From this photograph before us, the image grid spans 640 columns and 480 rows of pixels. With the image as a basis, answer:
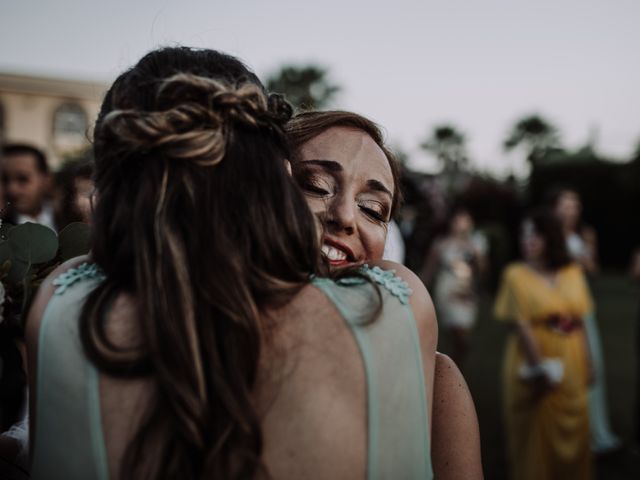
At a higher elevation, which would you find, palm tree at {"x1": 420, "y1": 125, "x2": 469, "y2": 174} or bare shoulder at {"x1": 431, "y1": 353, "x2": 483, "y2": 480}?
palm tree at {"x1": 420, "y1": 125, "x2": 469, "y2": 174}

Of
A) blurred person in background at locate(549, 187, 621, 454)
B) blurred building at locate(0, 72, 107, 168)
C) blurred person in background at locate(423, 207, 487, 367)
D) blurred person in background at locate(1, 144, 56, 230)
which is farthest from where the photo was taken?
blurred building at locate(0, 72, 107, 168)

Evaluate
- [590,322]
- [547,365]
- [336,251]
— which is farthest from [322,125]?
[590,322]

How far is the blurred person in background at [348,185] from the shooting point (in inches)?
70.1

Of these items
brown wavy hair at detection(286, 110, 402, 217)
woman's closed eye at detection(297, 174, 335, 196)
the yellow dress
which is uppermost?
brown wavy hair at detection(286, 110, 402, 217)

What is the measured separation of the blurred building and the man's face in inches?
995

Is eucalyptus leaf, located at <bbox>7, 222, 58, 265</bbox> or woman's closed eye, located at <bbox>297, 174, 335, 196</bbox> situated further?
woman's closed eye, located at <bbox>297, 174, 335, 196</bbox>

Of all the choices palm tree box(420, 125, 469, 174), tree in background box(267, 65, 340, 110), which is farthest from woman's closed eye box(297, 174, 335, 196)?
palm tree box(420, 125, 469, 174)

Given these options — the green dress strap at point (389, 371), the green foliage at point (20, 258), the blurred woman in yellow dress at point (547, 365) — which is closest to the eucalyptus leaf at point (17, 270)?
the green foliage at point (20, 258)

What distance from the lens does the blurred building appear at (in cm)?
2878

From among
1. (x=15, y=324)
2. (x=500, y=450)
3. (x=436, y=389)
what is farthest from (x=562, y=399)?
(x=15, y=324)

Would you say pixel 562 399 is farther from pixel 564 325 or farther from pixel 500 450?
pixel 500 450

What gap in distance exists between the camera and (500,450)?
5840 millimetres

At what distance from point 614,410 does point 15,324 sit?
7348 mm

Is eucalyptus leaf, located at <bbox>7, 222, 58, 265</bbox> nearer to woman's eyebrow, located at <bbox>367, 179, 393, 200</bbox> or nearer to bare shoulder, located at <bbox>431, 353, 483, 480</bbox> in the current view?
woman's eyebrow, located at <bbox>367, 179, 393, 200</bbox>
